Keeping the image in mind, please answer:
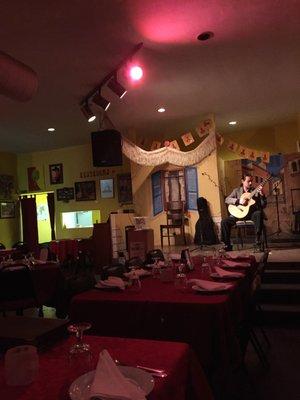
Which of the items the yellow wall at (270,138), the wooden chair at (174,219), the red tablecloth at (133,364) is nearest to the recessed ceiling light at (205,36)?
the red tablecloth at (133,364)

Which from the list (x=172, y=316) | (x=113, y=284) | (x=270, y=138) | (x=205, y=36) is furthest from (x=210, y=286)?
(x=270, y=138)

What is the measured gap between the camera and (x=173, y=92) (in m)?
5.97

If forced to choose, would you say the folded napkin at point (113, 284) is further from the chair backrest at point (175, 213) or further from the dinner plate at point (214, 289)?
the chair backrest at point (175, 213)

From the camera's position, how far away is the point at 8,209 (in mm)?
10016

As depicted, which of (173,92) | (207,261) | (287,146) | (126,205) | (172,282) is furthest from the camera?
(126,205)

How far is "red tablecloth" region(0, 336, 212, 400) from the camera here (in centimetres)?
113

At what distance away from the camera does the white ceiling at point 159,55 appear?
351 cm

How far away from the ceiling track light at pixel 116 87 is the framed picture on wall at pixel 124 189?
455 centimetres

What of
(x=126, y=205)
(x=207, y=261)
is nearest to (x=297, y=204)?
(x=126, y=205)

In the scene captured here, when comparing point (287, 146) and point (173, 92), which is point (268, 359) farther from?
point (287, 146)

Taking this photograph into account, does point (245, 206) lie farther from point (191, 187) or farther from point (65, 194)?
point (65, 194)

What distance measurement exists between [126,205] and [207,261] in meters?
6.09

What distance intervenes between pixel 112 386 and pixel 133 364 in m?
0.24

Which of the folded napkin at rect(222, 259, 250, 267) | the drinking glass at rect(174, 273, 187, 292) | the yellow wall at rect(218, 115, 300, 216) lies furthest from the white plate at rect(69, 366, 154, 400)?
the yellow wall at rect(218, 115, 300, 216)
